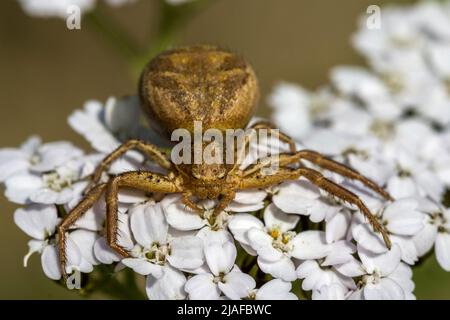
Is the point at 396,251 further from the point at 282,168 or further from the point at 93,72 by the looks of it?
the point at 93,72

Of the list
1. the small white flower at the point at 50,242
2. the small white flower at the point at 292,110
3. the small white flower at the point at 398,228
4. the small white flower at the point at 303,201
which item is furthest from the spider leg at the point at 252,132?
the small white flower at the point at 292,110

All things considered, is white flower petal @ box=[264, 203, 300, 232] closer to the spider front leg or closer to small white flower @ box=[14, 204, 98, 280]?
the spider front leg

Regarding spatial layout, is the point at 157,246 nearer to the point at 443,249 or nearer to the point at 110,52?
the point at 443,249

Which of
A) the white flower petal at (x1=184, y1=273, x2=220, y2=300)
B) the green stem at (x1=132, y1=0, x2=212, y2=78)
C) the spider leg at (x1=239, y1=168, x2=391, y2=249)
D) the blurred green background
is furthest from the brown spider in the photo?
the blurred green background

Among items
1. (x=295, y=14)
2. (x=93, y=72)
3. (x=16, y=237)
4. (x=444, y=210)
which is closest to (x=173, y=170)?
(x=444, y=210)

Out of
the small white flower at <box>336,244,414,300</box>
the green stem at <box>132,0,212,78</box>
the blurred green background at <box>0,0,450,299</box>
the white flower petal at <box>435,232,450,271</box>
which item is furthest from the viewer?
the blurred green background at <box>0,0,450,299</box>
